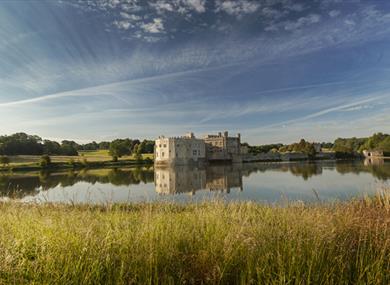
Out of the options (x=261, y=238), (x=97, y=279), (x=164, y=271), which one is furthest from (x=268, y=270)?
(x=97, y=279)

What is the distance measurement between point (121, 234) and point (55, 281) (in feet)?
3.04

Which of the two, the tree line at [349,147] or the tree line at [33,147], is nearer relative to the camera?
the tree line at [33,147]

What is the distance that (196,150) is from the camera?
6775 cm

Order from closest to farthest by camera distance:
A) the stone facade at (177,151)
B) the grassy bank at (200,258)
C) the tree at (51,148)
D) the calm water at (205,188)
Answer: the grassy bank at (200,258) < the calm water at (205,188) < the stone facade at (177,151) < the tree at (51,148)

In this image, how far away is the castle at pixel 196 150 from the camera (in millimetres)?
63656

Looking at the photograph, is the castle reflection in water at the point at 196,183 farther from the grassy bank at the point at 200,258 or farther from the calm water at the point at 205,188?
the grassy bank at the point at 200,258

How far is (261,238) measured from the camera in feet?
9.48

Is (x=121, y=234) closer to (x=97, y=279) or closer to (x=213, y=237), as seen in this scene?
(x=97, y=279)

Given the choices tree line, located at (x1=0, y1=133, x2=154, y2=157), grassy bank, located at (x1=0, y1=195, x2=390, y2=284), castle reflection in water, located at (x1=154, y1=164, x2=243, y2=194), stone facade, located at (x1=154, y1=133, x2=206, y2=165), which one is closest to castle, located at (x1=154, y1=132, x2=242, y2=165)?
stone facade, located at (x1=154, y1=133, x2=206, y2=165)

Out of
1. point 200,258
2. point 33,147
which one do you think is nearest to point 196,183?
point 200,258

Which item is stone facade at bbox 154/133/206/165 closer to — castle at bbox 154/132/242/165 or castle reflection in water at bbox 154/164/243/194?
castle at bbox 154/132/242/165

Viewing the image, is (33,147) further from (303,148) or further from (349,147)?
(349,147)

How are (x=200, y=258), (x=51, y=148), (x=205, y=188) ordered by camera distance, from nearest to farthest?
(x=200, y=258) < (x=205, y=188) < (x=51, y=148)

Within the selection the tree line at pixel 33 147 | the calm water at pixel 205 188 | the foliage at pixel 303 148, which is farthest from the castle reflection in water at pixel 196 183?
the foliage at pixel 303 148
